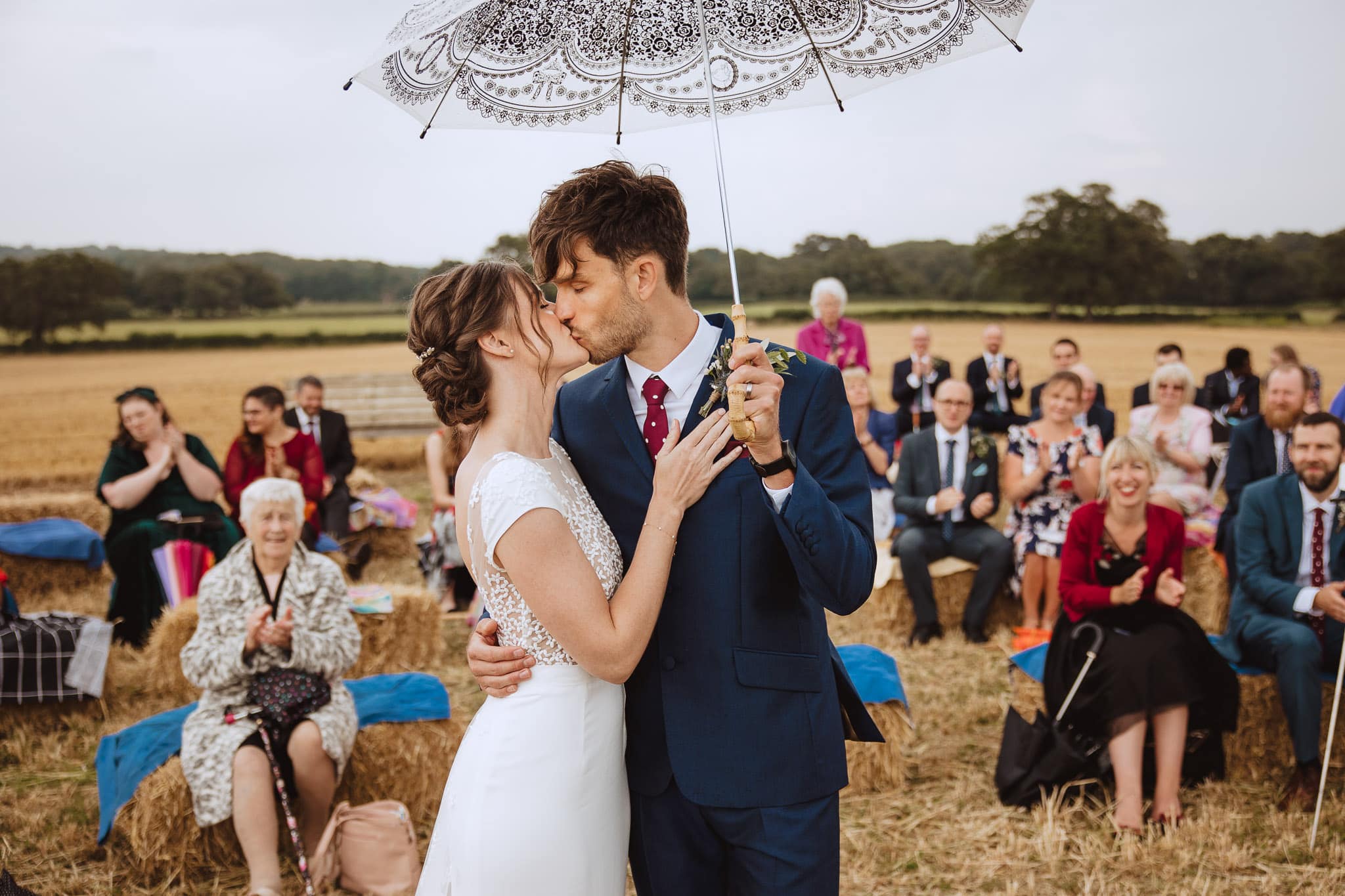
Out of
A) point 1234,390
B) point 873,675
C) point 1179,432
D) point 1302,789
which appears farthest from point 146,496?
point 1234,390

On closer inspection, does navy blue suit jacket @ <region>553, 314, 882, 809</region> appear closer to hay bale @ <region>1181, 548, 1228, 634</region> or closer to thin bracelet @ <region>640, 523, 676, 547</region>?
thin bracelet @ <region>640, 523, 676, 547</region>

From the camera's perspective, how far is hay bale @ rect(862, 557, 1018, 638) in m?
6.95

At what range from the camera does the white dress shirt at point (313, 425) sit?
28.9 ft

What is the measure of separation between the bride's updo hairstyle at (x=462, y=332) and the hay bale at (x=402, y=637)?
4.33 m

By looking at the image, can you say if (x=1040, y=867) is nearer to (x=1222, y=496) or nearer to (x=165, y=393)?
(x=1222, y=496)

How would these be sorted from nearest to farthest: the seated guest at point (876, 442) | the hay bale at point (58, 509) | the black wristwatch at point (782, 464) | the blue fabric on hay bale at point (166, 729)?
the black wristwatch at point (782, 464) → the blue fabric on hay bale at point (166, 729) → the seated guest at point (876, 442) → the hay bale at point (58, 509)

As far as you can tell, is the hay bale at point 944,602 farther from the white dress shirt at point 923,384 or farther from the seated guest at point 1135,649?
the white dress shirt at point 923,384

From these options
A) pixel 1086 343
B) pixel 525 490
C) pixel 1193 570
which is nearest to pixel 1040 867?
pixel 525 490

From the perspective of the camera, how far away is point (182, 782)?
3896mm

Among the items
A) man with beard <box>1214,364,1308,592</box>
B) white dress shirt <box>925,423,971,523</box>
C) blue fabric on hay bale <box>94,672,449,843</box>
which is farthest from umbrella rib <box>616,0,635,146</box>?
man with beard <box>1214,364,1308,592</box>

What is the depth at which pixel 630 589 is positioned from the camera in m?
1.93

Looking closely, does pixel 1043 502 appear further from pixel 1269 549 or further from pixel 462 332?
pixel 462 332

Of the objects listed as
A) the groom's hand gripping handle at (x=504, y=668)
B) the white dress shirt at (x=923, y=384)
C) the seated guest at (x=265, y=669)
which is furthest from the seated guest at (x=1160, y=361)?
the groom's hand gripping handle at (x=504, y=668)

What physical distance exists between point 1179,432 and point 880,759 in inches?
190
